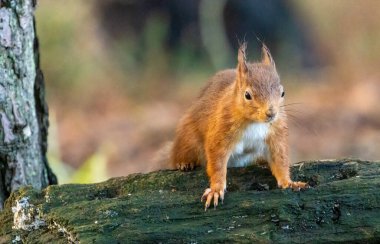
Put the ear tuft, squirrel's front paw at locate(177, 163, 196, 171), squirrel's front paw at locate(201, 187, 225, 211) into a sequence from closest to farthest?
1. squirrel's front paw at locate(201, 187, 225, 211)
2. the ear tuft
3. squirrel's front paw at locate(177, 163, 196, 171)

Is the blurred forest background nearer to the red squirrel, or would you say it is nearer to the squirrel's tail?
the squirrel's tail

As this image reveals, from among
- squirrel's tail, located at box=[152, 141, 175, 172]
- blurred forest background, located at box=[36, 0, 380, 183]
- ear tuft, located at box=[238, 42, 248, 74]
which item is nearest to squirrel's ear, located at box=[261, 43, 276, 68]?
ear tuft, located at box=[238, 42, 248, 74]

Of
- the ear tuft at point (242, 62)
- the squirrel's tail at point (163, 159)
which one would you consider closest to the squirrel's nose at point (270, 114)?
the ear tuft at point (242, 62)

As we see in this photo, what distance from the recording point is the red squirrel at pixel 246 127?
2.88 metres

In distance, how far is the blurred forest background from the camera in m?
6.22

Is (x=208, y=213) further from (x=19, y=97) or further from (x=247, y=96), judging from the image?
(x=19, y=97)

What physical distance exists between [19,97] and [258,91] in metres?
1.05

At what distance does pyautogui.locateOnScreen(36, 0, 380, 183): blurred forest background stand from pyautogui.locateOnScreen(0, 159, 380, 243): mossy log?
306 centimetres

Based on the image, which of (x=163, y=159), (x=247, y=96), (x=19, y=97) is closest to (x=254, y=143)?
(x=247, y=96)

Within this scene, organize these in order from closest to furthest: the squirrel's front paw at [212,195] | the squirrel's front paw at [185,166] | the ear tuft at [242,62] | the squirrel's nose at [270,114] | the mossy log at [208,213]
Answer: the mossy log at [208,213] < the squirrel's front paw at [212,195] < the squirrel's nose at [270,114] < the ear tuft at [242,62] < the squirrel's front paw at [185,166]

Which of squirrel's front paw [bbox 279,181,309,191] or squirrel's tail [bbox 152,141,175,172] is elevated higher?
squirrel's tail [bbox 152,141,175,172]

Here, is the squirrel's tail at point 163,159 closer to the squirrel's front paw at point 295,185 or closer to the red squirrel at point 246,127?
the red squirrel at point 246,127

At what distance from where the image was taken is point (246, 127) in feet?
9.89

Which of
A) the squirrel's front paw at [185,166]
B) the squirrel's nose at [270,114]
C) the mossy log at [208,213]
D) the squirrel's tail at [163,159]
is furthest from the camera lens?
the squirrel's tail at [163,159]
